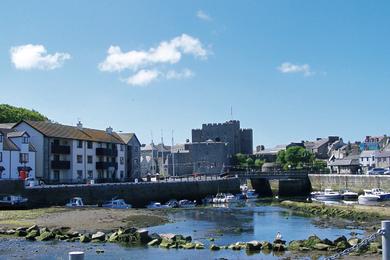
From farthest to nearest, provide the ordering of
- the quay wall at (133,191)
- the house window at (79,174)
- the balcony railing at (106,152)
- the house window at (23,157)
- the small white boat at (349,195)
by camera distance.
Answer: the balcony railing at (106,152)
the house window at (79,174)
the small white boat at (349,195)
the house window at (23,157)
the quay wall at (133,191)

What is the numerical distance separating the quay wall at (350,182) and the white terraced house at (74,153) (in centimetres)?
3086

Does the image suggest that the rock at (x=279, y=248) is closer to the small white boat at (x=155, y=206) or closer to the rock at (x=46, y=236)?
the rock at (x=46, y=236)

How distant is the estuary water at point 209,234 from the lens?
86.0 ft

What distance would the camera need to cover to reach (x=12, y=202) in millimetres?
48844

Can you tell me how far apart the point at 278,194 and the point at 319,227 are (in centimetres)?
4622

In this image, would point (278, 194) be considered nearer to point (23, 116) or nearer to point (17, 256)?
point (23, 116)

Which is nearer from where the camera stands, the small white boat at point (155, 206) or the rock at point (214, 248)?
the rock at point (214, 248)

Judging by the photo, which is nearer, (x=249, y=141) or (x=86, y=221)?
(x=86, y=221)

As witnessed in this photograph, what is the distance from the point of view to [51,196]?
54531 millimetres

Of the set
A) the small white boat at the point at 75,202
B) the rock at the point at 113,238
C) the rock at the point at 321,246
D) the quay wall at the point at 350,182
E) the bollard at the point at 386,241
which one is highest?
the bollard at the point at 386,241

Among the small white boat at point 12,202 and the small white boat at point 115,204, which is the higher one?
the small white boat at point 12,202

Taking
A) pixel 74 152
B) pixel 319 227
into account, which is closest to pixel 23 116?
pixel 74 152

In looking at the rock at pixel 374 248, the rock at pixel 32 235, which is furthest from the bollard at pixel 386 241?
the rock at pixel 32 235

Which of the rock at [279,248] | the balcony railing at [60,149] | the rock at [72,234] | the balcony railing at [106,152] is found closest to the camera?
the rock at [279,248]
